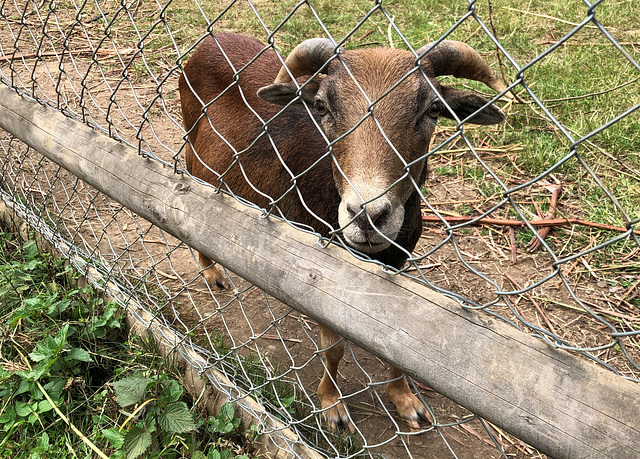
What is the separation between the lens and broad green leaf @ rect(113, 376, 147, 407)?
87.1 inches

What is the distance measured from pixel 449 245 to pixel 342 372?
4.84 ft

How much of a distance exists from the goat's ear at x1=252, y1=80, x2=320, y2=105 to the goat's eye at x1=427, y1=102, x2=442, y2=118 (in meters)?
0.59

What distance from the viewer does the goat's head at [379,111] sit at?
6.33 ft

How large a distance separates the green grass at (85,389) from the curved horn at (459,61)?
186cm

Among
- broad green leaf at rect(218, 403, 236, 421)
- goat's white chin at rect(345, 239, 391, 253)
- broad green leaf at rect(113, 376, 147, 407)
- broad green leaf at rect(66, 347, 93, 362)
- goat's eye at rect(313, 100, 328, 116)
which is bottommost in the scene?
broad green leaf at rect(218, 403, 236, 421)

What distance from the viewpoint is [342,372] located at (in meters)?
3.25

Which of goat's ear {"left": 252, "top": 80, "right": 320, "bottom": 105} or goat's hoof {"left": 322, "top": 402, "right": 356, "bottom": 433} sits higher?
goat's ear {"left": 252, "top": 80, "right": 320, "bottom": 105}

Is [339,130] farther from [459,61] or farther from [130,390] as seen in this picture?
[130,390]

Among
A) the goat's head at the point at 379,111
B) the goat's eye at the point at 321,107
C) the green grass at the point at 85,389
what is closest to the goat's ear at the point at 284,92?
the goat's head at the point at 379,111

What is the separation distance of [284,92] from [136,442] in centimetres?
170

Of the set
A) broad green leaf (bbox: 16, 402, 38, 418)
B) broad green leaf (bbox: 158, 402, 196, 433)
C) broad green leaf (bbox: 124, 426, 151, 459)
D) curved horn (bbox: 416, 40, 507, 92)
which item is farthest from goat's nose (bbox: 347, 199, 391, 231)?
broad green leaf (bbox: 16, 402, 38, 418)

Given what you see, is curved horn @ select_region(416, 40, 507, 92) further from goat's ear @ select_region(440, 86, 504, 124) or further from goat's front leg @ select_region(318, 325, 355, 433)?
goat's front leg @ select_region(318, 325, 355, 433)

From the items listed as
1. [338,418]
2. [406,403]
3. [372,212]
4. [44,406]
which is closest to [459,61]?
[372,212]

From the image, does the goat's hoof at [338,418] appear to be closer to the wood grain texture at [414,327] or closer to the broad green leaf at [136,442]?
the broad green leaf at [136,442]
